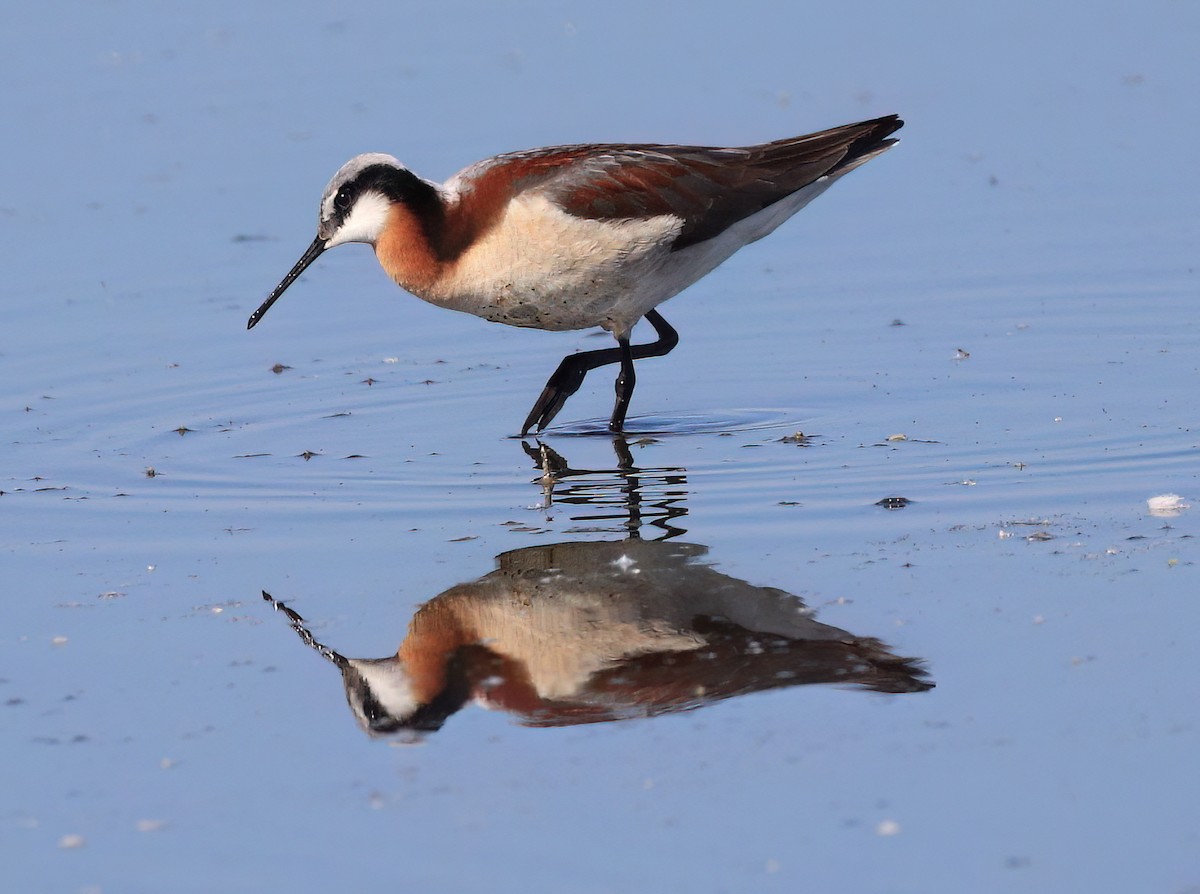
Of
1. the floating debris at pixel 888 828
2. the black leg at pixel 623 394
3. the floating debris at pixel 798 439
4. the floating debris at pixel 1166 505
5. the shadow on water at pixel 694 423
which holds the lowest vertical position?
the floating debris at pixel 888 828

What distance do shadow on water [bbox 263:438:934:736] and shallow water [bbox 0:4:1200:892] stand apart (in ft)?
0.11

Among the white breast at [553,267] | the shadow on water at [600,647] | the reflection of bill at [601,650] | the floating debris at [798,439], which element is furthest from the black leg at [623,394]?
the reflection of bill at [601,650]

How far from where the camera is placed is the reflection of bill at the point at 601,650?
5.89 metres

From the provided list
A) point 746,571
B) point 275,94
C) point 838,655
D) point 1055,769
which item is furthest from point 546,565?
point 275,94

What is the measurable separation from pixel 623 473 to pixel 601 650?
2392 millimetres

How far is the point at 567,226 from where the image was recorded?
879cm

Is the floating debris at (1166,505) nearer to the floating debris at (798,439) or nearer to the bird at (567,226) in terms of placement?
the floating debris at (798,439)

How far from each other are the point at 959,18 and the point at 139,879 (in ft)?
43.0

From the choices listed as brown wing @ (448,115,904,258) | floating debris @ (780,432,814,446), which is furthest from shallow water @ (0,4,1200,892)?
brown wing @ (448,115,904,258)

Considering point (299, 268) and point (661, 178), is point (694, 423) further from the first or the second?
point (299, 268)

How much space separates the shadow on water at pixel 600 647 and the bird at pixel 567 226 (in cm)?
196

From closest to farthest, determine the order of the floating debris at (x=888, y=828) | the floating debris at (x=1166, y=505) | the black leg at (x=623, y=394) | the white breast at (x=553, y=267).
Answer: the floating debris at (x=888, y=828) → the floating debris at (x=1166, y=505) → the white breast at (x=553, y=267) → the black leg at (x=623, y=394)

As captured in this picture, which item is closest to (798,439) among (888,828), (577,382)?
(577,382)

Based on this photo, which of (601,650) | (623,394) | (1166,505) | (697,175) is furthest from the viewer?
(623,394)
